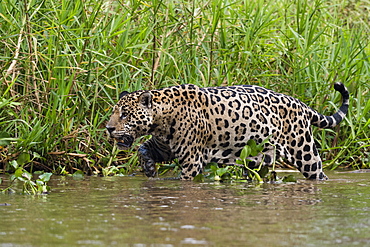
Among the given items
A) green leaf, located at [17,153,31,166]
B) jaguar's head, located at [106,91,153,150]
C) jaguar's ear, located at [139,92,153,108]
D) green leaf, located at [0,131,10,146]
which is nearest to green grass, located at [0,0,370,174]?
green leaf, located at [0,131,10,146]

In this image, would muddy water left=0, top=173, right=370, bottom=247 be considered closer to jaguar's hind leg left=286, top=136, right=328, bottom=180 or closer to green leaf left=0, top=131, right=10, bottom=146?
green leaf left=0, top=131, right=10, bottom=146

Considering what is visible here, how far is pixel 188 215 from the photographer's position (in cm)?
427

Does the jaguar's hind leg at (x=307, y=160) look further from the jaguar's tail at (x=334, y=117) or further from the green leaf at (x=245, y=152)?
the green leaf at (x=245, y=152)

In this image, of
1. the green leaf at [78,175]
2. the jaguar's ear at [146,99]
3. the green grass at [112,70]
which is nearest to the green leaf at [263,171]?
the jaguar's ear at [146,99]

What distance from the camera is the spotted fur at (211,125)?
6.73 m

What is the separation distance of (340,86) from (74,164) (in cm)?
311

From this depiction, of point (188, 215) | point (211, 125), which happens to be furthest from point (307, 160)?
point (188, 215)

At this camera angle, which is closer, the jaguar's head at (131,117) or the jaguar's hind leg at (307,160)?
the jaguar's head at (131,117)

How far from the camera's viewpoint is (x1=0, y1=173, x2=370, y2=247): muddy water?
136 inches

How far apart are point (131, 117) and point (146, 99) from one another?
9.4 inches

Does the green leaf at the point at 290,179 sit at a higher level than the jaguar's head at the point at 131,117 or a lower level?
lower

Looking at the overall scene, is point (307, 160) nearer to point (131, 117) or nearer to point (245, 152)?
point (245, 152)

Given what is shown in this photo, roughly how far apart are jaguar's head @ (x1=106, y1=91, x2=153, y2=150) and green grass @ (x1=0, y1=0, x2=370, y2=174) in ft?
1.94

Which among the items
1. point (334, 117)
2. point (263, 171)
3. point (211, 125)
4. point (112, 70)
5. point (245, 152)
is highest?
point (112, 70)
